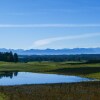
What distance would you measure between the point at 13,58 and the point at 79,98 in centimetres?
14745

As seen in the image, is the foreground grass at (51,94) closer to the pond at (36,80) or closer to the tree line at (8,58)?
the pond at (36,80)

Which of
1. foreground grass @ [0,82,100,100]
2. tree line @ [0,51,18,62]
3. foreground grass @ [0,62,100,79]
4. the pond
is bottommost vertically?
the pond

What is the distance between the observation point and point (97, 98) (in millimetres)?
44469

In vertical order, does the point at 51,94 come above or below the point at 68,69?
below

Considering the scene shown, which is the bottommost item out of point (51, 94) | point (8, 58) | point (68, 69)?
point (51, 94)

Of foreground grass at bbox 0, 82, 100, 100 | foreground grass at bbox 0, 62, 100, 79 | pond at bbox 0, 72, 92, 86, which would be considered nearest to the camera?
foreground grass at bbox 0, 82, 100, 100

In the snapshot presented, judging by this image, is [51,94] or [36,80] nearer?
[51,94]

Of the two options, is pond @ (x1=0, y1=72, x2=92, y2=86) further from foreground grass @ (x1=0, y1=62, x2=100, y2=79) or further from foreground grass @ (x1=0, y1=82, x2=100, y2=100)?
foreground grass @ (x1=0, y1=82, x2=100, y2=100)

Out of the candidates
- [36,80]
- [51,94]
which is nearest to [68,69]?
[36,80]

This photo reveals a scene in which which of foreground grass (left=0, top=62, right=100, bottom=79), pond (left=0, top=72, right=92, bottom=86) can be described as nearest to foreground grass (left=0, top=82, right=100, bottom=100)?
pond (left=0, top=72, right=92, bottom=86)

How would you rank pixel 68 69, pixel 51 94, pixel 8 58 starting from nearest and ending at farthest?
pixel 51 94 < pixel 68 69 < pixel 8 58

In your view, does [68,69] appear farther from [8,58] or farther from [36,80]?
[8,58]

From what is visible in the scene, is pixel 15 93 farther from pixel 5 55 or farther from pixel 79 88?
pixel 5 55

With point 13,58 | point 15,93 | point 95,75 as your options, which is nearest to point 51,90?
point 15,93
